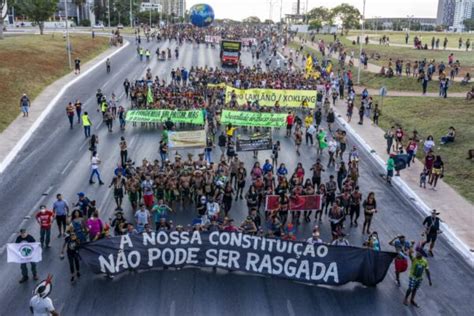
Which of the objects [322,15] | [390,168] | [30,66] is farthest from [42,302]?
[322,15]

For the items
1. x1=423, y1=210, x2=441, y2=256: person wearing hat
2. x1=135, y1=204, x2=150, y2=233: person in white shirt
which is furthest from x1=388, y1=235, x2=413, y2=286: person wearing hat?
x1=135, y1=204, x2=150, y2=233: person in white shirt

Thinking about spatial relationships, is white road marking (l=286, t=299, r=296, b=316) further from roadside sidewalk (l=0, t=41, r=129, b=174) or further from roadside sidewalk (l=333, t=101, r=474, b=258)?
roadside sidewalk (l=0, t=41, r=129, b=174)

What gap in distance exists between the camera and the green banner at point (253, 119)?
27.0m

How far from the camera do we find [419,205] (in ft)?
62.4

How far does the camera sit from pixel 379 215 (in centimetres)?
1797

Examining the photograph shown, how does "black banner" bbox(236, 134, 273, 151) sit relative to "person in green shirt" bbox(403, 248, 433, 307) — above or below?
above

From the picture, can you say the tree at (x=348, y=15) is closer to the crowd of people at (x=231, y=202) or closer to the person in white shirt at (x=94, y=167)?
the crowd of people at (x=231, y=202)

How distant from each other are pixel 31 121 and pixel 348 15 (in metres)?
87.0

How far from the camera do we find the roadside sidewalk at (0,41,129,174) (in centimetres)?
2478

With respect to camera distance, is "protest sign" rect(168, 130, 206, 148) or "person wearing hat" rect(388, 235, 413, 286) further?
"protest sign" rect(168, 130, 206, 148)

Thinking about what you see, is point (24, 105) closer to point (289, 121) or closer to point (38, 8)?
point (289, 121)

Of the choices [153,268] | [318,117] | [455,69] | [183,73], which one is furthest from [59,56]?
[153,268]

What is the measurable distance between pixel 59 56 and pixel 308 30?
70.7 metres

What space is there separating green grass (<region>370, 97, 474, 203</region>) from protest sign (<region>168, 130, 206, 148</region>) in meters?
10.9
